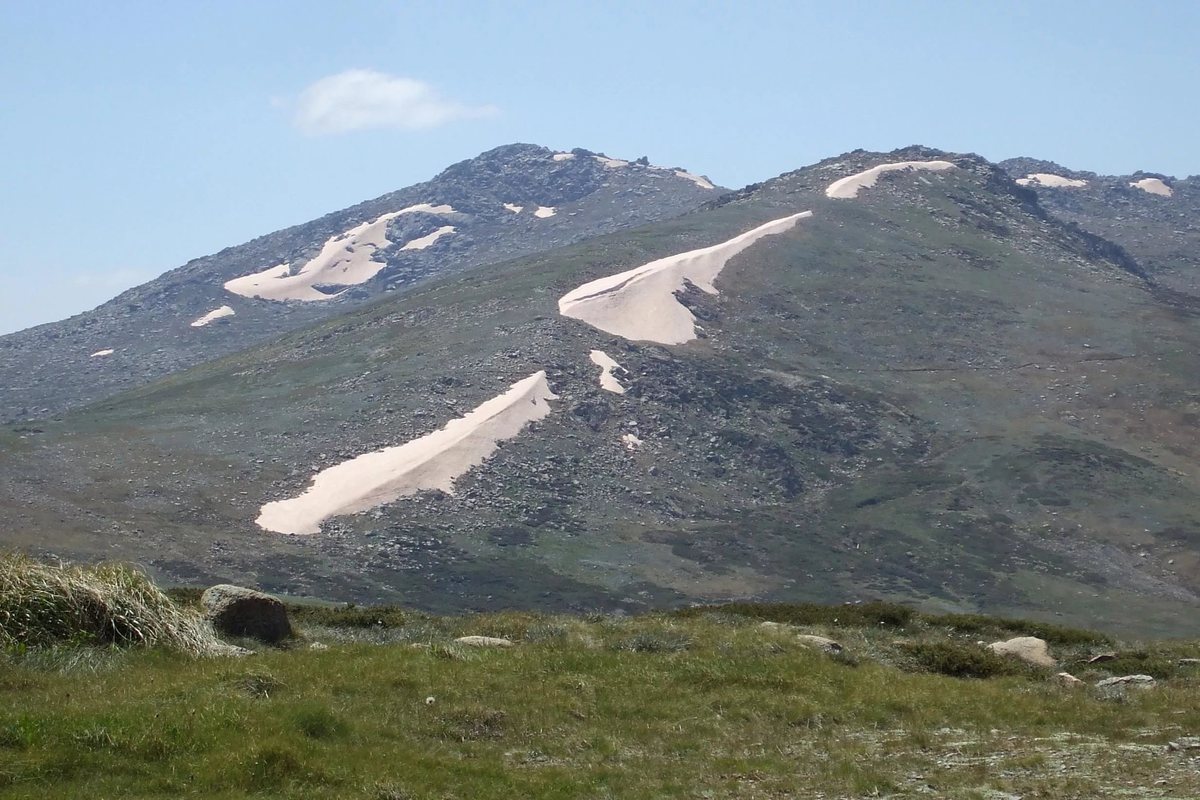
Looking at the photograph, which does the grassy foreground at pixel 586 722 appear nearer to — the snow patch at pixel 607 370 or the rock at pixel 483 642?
the rock at pixel 483 642

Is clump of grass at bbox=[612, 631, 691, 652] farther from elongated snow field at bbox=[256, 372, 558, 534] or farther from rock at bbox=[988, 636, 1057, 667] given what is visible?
elongated snow field at bbox=[256, 372, 558, 534]

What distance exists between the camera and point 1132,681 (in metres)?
24.1

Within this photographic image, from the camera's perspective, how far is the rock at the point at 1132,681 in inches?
923

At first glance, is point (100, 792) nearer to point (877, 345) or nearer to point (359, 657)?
point (359, 657)

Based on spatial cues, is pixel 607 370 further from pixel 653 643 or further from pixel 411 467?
pixel 653 643

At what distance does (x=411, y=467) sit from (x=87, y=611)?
8213 cm

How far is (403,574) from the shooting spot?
8831 centimetres

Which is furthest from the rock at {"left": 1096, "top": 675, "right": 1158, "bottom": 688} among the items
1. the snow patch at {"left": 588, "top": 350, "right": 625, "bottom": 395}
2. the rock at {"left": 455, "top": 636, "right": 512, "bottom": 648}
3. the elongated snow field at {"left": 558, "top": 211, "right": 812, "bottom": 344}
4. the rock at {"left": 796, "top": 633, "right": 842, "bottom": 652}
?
the elongated snow field at {"left": 558, "top": 211, "right": 812, "bottom": 344}

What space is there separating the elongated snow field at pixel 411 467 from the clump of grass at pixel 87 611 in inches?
2859

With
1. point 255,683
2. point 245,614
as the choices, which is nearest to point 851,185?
point 245,614

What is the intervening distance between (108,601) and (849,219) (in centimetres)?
16129

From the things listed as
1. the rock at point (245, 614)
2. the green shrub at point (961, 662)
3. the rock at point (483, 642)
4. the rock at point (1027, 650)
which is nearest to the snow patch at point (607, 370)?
the rock at point (1027, 650)

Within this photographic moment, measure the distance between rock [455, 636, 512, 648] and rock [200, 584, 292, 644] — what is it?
140 inches

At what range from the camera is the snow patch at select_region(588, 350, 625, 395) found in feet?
402
